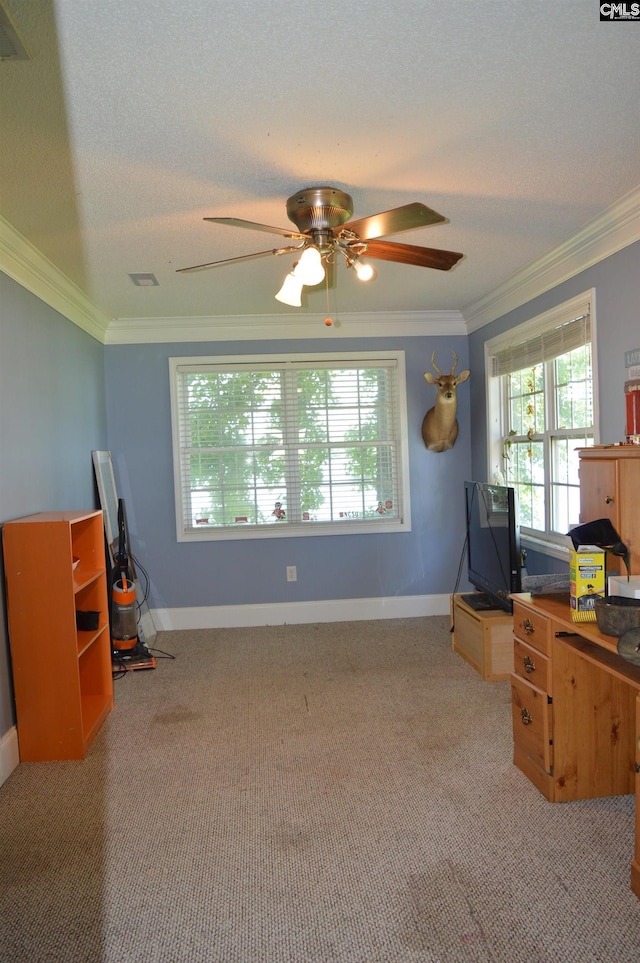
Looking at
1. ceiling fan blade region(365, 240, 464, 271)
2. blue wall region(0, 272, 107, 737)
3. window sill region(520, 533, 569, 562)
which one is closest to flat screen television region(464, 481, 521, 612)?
window sill region(520, 533, 569, 562)

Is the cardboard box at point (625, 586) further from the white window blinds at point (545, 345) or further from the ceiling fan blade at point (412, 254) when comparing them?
the white window blinds at point (545, 345)

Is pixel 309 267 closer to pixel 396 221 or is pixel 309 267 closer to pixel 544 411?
pixel 396 221

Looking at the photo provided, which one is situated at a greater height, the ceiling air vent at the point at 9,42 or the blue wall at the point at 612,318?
the ceiling air vent at the point at 9,42

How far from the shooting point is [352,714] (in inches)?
127

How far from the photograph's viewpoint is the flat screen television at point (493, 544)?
3.52 meters

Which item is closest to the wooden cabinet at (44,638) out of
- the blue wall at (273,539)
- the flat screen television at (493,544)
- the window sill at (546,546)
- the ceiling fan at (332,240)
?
the ceiling fan at (332,240)

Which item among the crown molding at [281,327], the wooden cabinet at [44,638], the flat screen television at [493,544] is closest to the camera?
the wooden cabinet at [44,638]

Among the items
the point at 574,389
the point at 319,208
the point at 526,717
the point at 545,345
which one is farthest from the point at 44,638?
the point at 545,345

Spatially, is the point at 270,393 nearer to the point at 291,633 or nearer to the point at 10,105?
the point at 291,633

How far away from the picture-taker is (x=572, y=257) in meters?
3.25

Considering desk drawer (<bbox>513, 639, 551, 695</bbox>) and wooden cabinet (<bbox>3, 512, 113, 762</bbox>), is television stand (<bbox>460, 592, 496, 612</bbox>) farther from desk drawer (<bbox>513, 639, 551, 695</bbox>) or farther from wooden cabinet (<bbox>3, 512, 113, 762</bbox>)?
wooden cabinet (<bbox>3, 512, 113, 762</bbox>)

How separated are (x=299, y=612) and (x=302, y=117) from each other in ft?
12.4

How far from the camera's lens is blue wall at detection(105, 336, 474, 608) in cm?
483

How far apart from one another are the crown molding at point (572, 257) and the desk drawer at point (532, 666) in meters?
1.94
